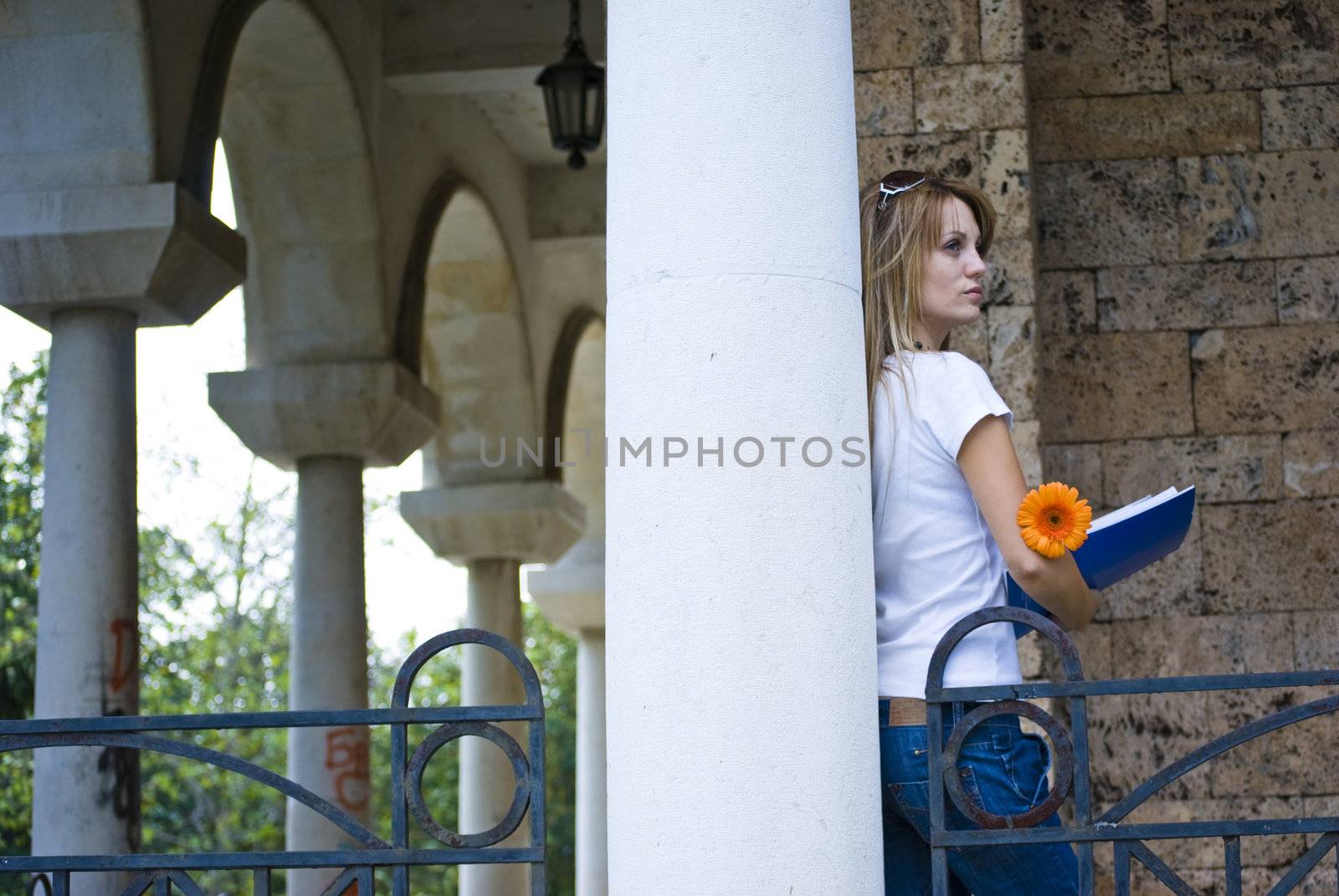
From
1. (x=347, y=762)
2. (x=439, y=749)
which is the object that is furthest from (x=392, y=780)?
(x=347, y=762)

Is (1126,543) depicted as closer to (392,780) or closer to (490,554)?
(392,780)

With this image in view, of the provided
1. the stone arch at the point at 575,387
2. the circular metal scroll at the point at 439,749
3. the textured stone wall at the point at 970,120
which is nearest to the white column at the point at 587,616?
the stone arch at the point at 575,387

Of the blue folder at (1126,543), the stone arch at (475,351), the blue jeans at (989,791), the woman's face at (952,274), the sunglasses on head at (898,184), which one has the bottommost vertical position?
the blue jeans at (989,791)

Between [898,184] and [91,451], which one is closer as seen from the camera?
[898,184]

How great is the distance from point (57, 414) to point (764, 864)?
474 cm

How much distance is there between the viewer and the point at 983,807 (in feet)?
7.88

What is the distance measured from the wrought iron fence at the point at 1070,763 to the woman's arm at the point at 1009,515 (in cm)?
9

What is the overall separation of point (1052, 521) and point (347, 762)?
708 cm

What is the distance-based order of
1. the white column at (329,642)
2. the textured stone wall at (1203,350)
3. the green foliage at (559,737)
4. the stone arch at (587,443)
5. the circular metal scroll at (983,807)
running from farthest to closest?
the green foliage at (559,737), the stone arch at (587,443), the white column at (329,642), the textured stone wall at (1203,350), the circular metal scroll at (983,807)

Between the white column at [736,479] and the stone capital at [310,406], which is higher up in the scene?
the stone capital at [310,406]

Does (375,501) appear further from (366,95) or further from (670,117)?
(670,117)

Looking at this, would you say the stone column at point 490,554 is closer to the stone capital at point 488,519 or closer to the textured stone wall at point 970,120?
the stone capital at point 488,519

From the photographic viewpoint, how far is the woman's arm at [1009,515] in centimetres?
245

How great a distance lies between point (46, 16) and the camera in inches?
253
